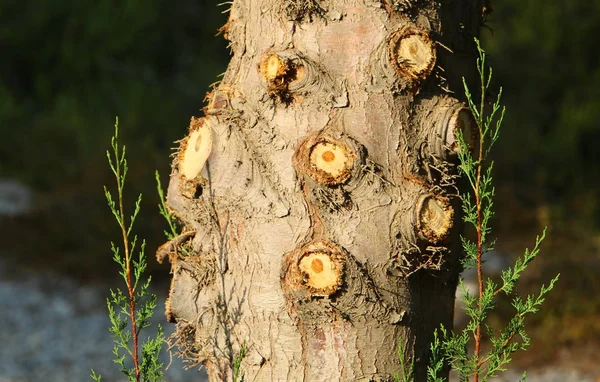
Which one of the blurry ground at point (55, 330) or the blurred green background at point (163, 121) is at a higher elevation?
the blurred green background at point (163, 121)

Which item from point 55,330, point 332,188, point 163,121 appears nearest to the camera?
point 332,188

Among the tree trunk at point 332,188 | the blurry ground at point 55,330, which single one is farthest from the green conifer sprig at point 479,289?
the blurry ground at point 55,330

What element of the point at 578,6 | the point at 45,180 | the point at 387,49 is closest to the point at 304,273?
the point at 387,49

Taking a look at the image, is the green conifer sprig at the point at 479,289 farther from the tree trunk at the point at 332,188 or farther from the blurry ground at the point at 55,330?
the blurry ground at the point at 55,330

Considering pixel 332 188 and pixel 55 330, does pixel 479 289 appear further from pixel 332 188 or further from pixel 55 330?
pixel 55 330

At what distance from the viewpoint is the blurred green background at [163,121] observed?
7.39 metres

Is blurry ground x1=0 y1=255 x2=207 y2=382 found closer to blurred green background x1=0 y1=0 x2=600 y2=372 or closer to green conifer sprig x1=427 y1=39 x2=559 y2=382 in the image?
blurred green background x1=0 y1=0 x2=600 y2=372

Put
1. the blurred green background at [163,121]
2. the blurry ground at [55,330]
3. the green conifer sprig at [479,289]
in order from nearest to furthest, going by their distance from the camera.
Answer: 1. the green conifer sprig at [479,289]
2. the blurry ground at [55,330]
3. the blurred green background at [163,121]

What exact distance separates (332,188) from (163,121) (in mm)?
8137

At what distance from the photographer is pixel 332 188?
6.07 ft

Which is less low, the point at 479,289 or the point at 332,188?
the point at 332,188

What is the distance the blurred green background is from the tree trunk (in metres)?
3.69

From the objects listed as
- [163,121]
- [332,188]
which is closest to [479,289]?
[332,188]

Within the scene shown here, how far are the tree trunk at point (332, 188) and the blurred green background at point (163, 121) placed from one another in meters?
3.69
